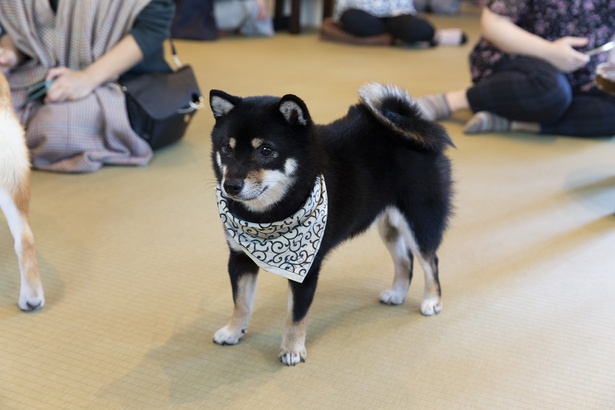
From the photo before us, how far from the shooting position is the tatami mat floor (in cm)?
142

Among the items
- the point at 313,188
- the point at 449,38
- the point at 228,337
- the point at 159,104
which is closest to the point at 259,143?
the point at 313,188

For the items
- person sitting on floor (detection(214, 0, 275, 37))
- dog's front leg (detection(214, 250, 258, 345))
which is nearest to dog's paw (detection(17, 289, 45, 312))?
dog's front leg (detection(214, 250, 258, 345))

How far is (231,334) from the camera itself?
1.55 m

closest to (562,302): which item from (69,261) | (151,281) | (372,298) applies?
(372,298)

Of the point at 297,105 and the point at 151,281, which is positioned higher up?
the point at 297,105

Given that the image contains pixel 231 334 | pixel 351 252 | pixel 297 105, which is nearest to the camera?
pixel 297 105

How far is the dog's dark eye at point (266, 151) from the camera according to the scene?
1300 millimetres

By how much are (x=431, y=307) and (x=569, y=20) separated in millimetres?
1659

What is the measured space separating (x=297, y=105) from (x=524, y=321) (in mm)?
817

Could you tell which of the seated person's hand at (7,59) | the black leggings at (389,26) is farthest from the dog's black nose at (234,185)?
the black leggings at (389,26)

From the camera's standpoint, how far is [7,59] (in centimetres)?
243

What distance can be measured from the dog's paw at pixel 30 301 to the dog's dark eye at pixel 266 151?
0.72 metres

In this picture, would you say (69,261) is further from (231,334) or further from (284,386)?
(284,386)

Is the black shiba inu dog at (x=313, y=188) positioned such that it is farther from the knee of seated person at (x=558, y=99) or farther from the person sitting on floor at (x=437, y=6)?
the person sitting on floor at (x=437, y=6)
